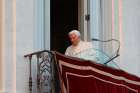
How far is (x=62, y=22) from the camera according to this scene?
11.3m

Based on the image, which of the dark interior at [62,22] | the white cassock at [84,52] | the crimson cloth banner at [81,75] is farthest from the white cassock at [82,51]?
the dark interior at [62,22]

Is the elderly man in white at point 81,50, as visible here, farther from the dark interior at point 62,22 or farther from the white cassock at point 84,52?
the dark interior at point 62,22

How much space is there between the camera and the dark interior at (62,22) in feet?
35.9

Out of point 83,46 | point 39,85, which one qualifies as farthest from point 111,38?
point 39,85

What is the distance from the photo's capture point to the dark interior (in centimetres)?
1093

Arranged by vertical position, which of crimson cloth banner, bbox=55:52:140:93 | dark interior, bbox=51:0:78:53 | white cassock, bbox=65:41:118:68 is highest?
dark interior, bbox=51:0:78:53

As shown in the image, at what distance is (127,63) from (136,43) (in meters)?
0.45

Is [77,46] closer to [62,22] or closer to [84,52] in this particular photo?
[84,52]

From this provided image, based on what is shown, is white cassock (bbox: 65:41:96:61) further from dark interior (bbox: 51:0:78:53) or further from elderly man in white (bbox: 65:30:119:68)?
dark interior (bbox: 51:0:78:53)

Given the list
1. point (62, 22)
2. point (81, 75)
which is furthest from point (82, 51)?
point (62, 22)

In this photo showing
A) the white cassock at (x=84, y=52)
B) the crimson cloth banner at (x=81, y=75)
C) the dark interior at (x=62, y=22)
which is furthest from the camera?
the dark interior at (x=62, y=22)

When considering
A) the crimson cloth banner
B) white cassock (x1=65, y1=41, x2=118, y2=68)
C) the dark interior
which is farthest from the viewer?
the dark interior

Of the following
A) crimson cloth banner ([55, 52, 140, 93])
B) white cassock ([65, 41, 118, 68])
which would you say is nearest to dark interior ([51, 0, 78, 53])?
white cassock ([65, 41, 118, 68])

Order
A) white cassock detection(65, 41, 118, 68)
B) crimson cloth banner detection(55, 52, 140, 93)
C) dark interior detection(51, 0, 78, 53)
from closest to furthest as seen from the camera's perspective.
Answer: crimson cloth banner detection(55, 52, 140, 93)
white cassock detection(65, 41, 118, 68)
dark interior detection(51, 0, 78, 53)
